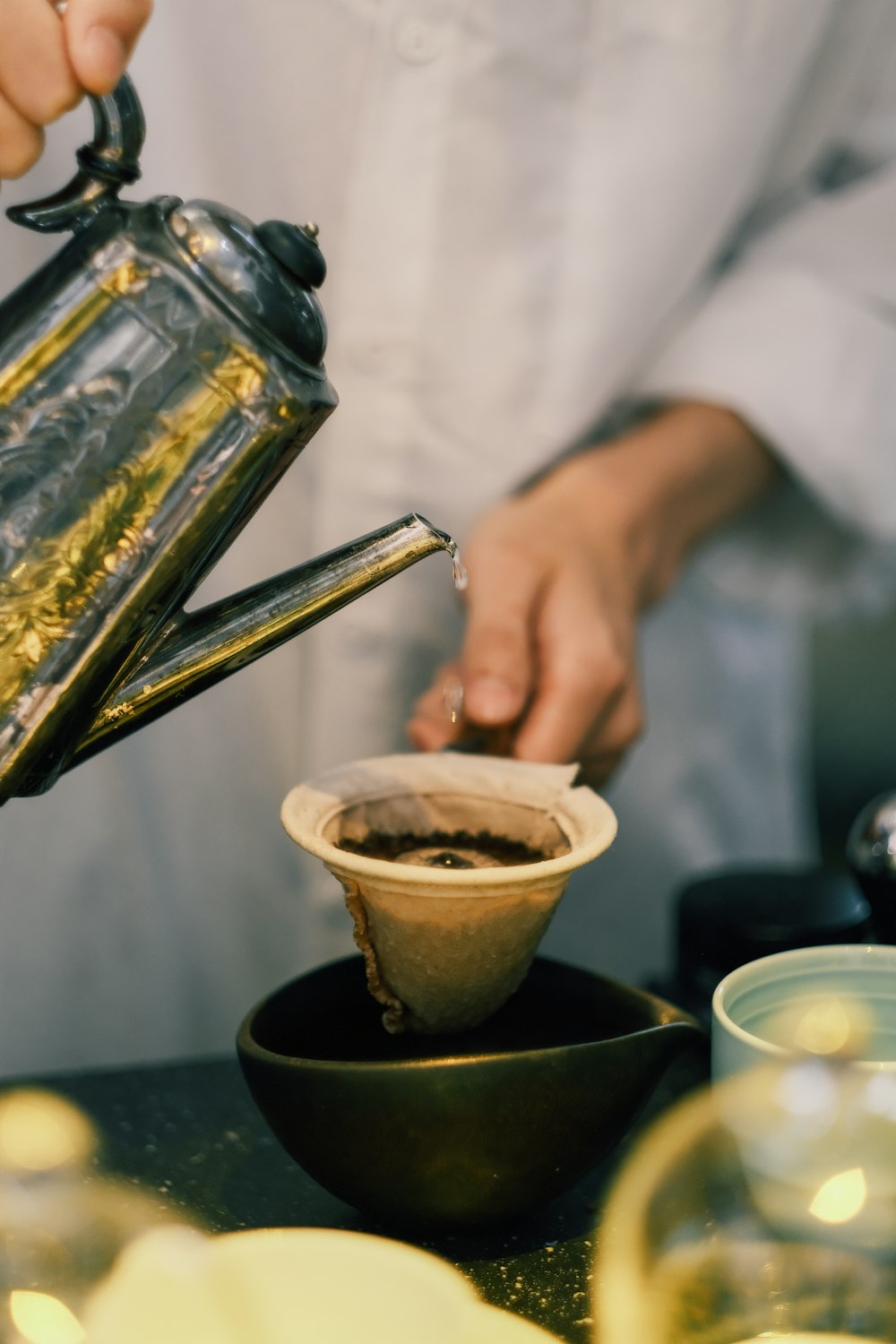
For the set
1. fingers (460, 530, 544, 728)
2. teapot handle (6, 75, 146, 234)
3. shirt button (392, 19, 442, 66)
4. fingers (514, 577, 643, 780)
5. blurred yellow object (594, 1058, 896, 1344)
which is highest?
shirt button (392, 19, 442, 66)

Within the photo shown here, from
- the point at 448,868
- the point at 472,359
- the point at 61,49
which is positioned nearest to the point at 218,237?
the point at 61,49

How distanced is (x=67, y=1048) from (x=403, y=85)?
0.82 meters

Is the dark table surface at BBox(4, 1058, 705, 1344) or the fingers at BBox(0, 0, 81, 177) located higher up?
the fingers at BBox(0, 0, 81, 177)

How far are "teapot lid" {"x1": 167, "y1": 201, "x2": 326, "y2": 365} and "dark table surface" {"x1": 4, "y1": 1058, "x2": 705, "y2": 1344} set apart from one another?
15.1 inches

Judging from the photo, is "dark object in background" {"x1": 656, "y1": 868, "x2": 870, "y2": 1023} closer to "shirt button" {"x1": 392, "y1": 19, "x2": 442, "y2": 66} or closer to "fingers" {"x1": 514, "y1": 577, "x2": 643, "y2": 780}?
"fingers" {"x1": 514, "y1": 577, "x2": 643, "y2": 780}

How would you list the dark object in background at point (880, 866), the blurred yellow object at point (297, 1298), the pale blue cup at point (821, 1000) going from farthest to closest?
the dark object in background at point (880, 866) < the pale blue cup at point (821, 1000) < the blurred yellow object at point (297, 1298)

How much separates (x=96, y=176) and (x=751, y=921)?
1.69 feet

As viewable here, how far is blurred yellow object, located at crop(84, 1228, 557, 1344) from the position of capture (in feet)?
1.45

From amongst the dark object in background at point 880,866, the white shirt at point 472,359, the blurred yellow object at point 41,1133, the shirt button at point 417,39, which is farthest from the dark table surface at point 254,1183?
the shirt button at point 417,39

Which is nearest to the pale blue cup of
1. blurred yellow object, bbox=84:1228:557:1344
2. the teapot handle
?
blurred yellow object, bbox=84:1228:557:1344

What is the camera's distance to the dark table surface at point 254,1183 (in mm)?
508

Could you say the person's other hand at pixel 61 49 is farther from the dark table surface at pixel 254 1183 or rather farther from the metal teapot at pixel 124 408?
the dark table surface at pixel 254 1183

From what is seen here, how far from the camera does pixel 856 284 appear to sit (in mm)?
1021

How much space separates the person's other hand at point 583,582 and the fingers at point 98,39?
1.27 ft
